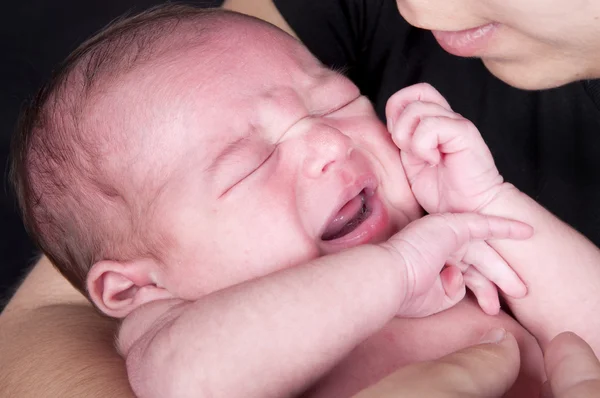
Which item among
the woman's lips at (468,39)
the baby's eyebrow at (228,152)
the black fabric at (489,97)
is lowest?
the black fabric at (489,97)

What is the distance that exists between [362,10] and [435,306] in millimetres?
746

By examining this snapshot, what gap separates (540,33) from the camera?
1.01m

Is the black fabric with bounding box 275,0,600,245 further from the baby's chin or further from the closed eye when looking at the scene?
the closed eye

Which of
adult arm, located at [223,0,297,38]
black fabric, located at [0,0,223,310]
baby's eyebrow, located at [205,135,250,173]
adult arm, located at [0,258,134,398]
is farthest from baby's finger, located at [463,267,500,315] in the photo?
black fabric, located at [0,0,223,310]

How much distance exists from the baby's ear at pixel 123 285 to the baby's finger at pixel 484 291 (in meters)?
0.42

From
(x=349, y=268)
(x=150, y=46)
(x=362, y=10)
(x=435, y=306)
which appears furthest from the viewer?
(x=362, y=10)

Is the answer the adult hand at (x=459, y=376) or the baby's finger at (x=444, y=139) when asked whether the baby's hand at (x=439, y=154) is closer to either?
the baby's finger at (x=444, y=139)

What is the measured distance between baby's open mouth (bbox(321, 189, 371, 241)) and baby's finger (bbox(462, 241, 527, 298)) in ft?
0.50

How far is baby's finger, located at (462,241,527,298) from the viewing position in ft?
3.55

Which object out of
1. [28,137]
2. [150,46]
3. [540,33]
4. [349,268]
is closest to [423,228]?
[349,268]

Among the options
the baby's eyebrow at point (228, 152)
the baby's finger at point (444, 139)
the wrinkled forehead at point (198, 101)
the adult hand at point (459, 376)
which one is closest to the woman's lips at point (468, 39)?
the baby's finger at point (444, 139)

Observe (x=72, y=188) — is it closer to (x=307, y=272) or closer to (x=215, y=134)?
(x=215, y=134)

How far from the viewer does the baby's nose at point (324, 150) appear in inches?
42.4

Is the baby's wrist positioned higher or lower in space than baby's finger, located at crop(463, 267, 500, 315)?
higher
